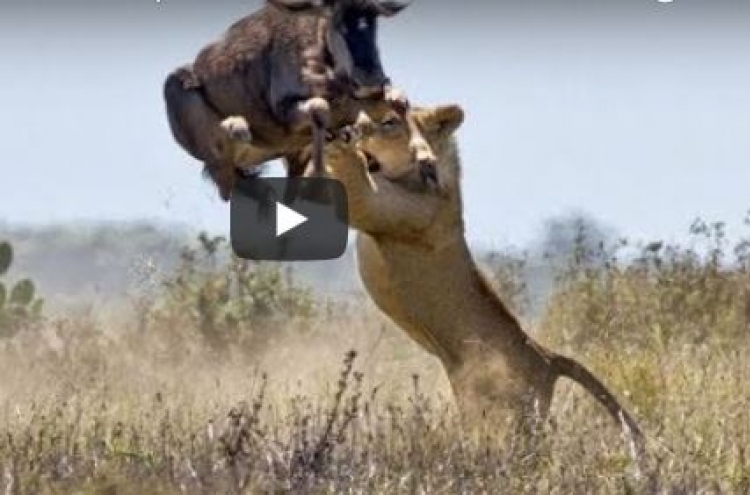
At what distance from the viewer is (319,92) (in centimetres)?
1688

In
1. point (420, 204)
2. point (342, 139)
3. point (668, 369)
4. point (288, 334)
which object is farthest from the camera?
point (288, 334)

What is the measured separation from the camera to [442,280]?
60.0ft

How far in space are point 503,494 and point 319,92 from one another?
4414 millimetres

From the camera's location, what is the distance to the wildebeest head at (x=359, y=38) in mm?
16734

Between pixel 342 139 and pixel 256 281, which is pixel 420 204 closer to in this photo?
pixel 342 139

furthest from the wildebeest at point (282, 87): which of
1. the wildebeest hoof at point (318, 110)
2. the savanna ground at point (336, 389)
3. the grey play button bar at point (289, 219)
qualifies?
the savanna ground at point (336, 389)

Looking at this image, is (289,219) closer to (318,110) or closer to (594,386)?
(318,110)

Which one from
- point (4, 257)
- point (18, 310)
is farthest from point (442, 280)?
point (18, 310)

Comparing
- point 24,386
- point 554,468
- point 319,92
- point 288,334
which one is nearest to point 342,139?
point 319,92

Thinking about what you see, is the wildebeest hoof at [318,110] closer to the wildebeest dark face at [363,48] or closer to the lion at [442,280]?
the wildebeest dark face at [363,48]

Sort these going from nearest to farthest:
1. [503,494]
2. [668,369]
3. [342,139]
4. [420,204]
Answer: [503,494]
[342,139]
[420,204]
[668,369]

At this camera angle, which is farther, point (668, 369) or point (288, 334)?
point (288, 334)

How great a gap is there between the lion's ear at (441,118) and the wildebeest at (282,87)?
0.46 meters

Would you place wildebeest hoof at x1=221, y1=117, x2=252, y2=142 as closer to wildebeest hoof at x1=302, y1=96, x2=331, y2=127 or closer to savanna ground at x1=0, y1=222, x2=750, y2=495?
wildebeest hoof at x1=302, y1=96, x2=331, y2=127
